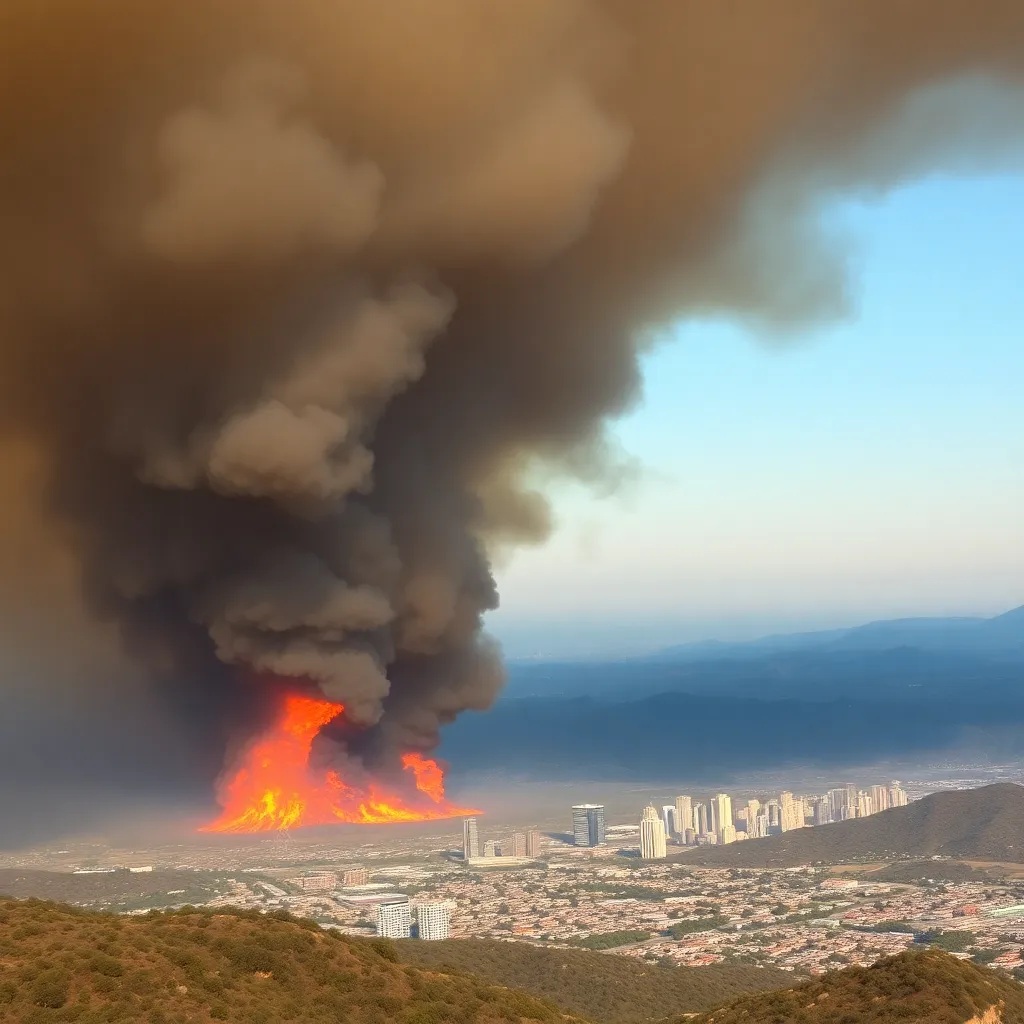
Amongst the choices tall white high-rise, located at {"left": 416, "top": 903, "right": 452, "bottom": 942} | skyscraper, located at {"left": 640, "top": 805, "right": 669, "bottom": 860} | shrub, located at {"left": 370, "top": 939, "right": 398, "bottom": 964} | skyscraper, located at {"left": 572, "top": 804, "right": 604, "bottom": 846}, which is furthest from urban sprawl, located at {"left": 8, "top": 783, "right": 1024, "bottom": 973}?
shrub, located at {"left": 370, "top": 939, "right": 398, "bottom": 964}

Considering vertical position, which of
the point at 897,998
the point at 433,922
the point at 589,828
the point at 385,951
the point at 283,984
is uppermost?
the point at 589,828

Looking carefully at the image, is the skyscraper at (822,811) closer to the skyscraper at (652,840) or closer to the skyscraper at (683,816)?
the skyscraper at (683,816)

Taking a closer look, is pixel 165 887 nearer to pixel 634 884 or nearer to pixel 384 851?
pixel 384 851

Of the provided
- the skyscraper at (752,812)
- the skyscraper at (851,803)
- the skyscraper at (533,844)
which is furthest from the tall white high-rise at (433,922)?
the skyscraper at (851,803)

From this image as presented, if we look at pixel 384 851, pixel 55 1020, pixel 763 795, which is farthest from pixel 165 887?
pixel 763 795

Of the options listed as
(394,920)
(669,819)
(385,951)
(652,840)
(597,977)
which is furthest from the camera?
(669,819)

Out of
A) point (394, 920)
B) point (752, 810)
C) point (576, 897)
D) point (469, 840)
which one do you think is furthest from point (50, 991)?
point (752, 810)

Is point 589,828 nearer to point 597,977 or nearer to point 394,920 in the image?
point 394,920

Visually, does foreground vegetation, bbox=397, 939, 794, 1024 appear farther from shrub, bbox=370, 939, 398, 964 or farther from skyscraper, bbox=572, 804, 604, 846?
skyscraper, bbox=572, 804, 604, 846
